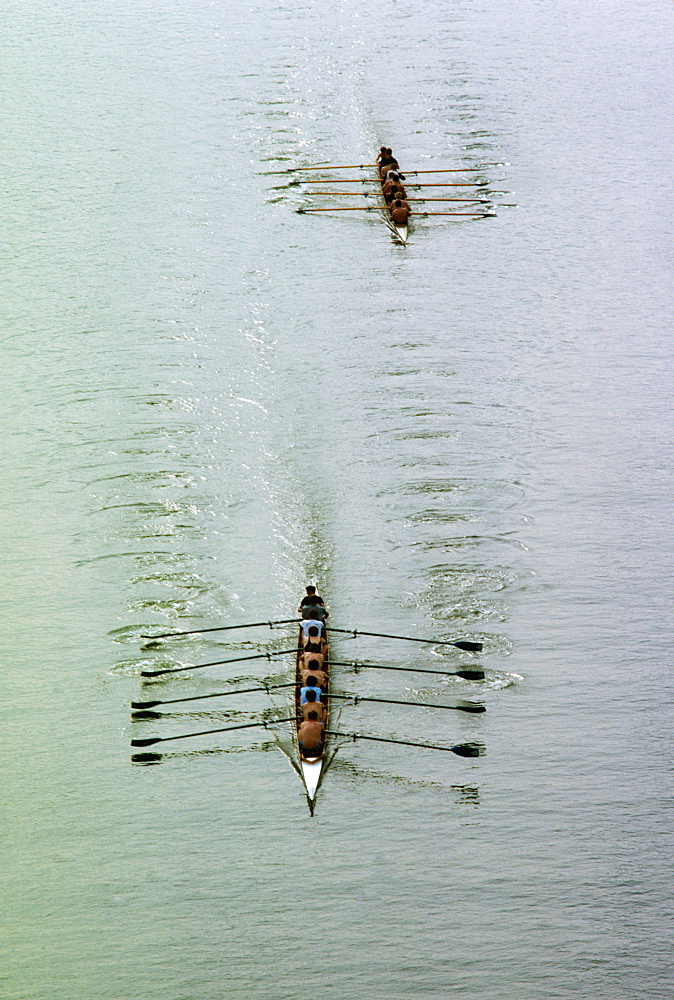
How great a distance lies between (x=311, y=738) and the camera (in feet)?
40.4

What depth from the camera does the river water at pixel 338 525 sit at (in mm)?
11391

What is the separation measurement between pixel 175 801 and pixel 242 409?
7.93 m

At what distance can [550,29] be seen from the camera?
114 ft

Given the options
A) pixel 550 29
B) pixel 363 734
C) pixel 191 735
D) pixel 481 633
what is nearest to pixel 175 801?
A: pixel 191 735

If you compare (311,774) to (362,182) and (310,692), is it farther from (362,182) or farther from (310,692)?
(362,182)

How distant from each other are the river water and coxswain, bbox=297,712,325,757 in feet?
0.98

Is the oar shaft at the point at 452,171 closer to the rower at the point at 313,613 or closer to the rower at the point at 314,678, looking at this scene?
the rower at the point at 313,613

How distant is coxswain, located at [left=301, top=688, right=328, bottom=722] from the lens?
12.4m

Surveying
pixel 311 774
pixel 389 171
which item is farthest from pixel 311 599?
pixel 389 171

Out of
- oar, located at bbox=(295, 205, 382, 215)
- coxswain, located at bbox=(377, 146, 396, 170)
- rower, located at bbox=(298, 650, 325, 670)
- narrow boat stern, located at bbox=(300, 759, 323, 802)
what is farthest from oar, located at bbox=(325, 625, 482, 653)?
coxswain, located at bbox=(377, 146, 396, 170)

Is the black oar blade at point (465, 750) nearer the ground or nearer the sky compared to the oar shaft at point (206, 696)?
nearer the ground

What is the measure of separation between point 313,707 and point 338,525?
13.7 feet

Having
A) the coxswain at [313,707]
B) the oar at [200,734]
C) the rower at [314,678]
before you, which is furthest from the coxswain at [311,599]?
the coxswain at [313,707]

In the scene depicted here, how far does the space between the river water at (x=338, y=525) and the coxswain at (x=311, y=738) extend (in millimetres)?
300
